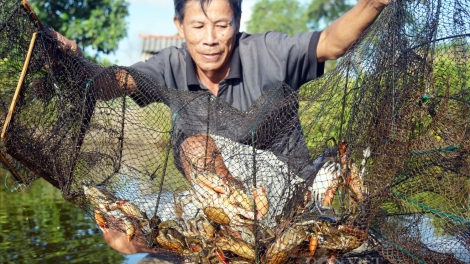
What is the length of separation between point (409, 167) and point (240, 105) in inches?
48.3

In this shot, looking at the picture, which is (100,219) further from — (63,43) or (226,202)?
(63,43)

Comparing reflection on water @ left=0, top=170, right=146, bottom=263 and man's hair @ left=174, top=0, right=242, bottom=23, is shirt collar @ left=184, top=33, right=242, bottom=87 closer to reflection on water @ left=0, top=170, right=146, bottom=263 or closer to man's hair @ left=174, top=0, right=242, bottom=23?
man's hair @ left=174, top=0, right=242, bottom=23

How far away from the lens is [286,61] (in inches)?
146

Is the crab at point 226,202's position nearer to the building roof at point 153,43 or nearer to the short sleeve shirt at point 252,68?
the short sleeve shirt at point 252,68

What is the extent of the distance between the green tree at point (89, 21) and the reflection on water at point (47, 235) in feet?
13.7

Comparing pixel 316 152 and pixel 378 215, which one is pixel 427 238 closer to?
pixel 378 215

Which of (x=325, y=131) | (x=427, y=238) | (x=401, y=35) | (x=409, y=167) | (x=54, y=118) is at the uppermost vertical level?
(x=401, y=35)

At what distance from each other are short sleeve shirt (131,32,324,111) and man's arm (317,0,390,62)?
0.07 metres

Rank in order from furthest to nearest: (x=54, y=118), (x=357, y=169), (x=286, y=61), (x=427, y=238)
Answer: (x=286, y=61) → (x=54, y=118) → (x=427, y=238) → (x=357, y=169)

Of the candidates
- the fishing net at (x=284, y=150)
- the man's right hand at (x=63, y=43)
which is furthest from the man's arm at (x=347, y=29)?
the man's right hand at (x=63, y=43)

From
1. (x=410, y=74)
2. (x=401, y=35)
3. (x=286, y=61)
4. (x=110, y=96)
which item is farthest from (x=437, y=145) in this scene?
(x=110, y=96)

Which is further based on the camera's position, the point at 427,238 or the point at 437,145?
the point at 427,238

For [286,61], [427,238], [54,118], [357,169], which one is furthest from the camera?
[286,61]

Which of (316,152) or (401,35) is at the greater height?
(401,35)
